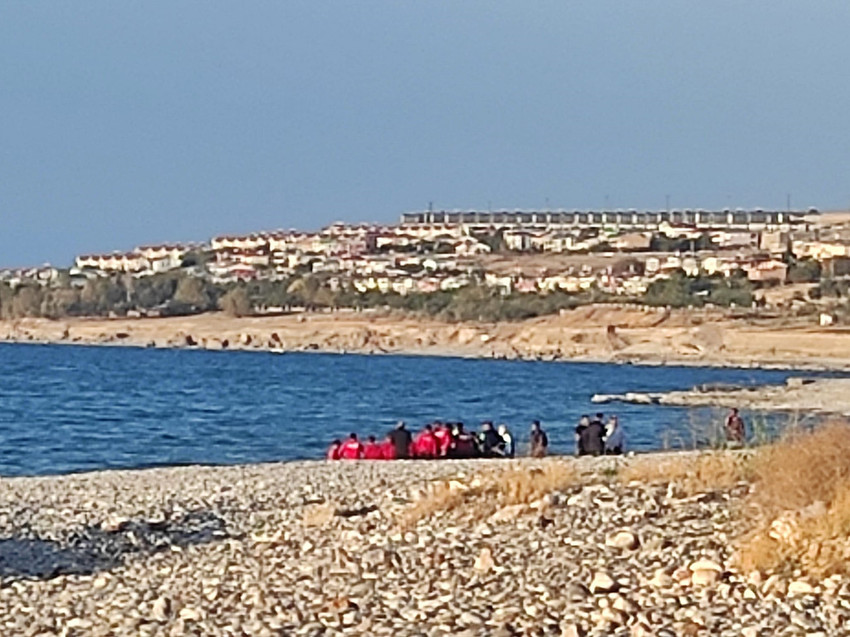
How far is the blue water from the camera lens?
43.8 m

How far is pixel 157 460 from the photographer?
4031 cm

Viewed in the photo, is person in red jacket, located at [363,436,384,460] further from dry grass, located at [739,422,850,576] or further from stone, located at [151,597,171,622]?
stone, located at [151,597,171,622]

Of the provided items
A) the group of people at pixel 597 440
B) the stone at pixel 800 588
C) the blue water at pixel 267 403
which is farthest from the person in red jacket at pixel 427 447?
the stone at pixel 800 588

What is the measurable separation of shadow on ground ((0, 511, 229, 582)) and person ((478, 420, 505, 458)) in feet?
34.4

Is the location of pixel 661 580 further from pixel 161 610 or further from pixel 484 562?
pixel 161 610

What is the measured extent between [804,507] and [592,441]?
17.7 metres

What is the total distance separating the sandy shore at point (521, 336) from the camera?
382 feet

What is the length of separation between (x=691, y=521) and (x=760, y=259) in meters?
160

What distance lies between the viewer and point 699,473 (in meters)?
15.5

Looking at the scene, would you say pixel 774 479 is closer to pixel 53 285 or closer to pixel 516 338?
pixel 516 338

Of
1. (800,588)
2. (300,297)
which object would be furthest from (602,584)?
(300,297)

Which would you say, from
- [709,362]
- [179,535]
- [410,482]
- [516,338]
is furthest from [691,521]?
[516,338]

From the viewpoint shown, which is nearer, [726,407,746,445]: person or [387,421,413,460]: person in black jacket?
[726,407,746,445]: person

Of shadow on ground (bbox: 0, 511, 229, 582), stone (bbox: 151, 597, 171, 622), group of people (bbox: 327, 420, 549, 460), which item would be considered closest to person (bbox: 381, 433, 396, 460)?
group of people (bbox: 327, 420, 549, 460)
